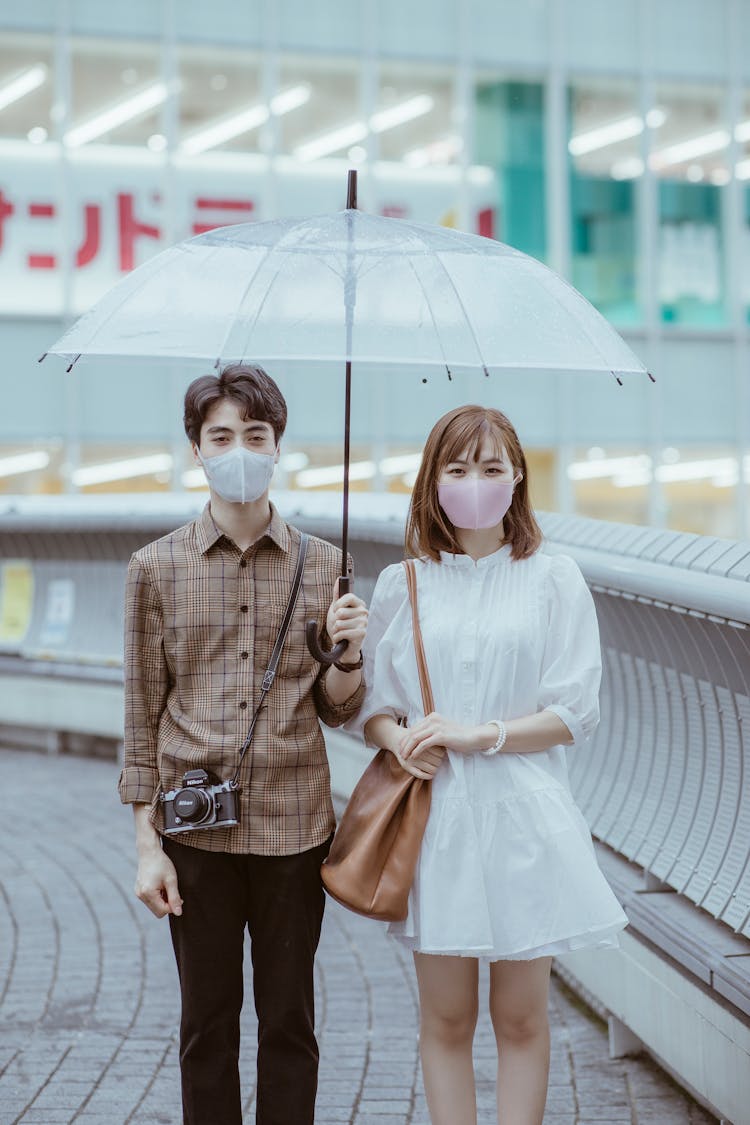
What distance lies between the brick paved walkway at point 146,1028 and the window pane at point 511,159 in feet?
42.9

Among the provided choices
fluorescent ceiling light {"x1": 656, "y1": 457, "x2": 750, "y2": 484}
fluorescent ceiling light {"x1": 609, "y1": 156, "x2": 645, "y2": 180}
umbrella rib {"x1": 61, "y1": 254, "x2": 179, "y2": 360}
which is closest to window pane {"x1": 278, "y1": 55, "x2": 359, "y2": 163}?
fluorescent ceiling light {"x1": 609, "y1": 156, "x2": 645, "y2": 180}

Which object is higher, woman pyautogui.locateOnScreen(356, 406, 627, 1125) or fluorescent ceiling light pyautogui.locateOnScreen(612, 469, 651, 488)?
fluorescent ceiling light pyautogui.locateOnScreen(612, 469, 651, 488)

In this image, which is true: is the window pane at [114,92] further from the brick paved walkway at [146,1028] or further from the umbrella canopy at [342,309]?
the umbrella canopy at [342,309]

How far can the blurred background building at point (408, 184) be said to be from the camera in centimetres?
1755

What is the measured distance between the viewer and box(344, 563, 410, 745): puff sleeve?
11.4 feet

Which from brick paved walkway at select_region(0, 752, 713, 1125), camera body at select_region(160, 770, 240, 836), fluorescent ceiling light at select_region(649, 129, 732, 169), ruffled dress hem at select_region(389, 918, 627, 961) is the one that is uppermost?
fluorescent ceiling light at select_region(649, 129, 732, 169)

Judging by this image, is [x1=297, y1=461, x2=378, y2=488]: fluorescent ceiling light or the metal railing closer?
the metal railing

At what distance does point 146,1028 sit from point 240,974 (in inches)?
68.3

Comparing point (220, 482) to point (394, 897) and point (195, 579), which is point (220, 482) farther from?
point (394, 897)

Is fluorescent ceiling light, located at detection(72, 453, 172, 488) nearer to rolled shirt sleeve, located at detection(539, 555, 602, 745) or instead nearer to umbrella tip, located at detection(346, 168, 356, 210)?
umbrella tip, located at detection(346, 168, 356, 210)

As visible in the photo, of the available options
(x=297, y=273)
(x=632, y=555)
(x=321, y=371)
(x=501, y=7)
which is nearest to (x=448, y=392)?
(x=321, y=371)

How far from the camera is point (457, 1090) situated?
3.53m

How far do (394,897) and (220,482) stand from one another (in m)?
0.99

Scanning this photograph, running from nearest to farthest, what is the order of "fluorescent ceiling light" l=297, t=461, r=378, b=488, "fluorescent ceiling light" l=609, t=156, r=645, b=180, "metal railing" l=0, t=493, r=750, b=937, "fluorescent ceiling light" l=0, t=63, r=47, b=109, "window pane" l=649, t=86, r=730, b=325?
1. "metal railing" l=0, t=493, r=750, b=937
2. "fluorescent ceiling light" l=0, t=63, r=47, b=109
3. "fluorescent ceiling light" l=297, t=461, r=378, b=488
4. "fluorescent ceiling light" l=609, t=156, r=645, b=180
5. "window pane" l=649, t=86, r=730, b=325
